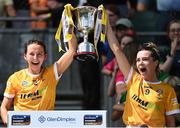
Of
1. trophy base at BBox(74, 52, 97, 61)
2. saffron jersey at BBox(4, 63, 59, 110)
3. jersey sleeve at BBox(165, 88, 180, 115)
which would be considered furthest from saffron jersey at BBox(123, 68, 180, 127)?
saffron jersey at BBox(4, 63, 59, 110)

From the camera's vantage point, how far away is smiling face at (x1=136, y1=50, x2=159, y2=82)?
267 inches

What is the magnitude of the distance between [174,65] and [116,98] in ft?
2.59

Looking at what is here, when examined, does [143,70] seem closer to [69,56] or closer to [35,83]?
[69,56]

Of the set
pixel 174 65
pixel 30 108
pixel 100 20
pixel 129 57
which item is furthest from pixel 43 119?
pixel 174 65

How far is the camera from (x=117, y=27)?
9273mm

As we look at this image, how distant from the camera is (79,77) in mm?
9492

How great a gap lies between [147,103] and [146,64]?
0.36 meters

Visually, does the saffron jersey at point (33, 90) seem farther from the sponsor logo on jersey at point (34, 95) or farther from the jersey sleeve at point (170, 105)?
the jersey sleeve at point (170, 105)

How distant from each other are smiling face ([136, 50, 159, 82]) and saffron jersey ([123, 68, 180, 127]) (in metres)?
0.08

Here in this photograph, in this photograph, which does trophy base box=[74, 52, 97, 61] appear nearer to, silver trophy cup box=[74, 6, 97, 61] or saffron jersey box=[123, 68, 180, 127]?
silver trophy cup box=[74, 6, 97, 61]

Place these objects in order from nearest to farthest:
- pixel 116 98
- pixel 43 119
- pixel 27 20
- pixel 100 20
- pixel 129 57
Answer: pixel 43 119 < pixel 100 20 < pixel 129 57 < pixel 116 98 < pixel 27 20

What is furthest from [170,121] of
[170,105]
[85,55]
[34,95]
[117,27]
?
[117,27]

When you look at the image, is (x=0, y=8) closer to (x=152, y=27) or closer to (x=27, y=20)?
(x=27, y=20)

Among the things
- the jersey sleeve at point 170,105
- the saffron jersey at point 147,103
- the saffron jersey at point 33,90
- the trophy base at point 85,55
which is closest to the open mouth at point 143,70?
the saffron jersey at point 147,103
